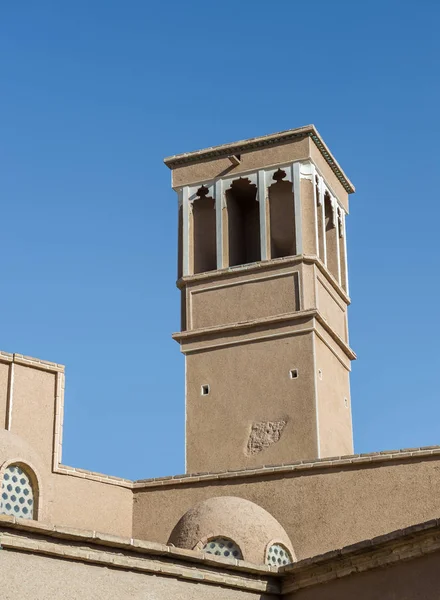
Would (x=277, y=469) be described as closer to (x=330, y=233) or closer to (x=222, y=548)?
(x=222, y=548)

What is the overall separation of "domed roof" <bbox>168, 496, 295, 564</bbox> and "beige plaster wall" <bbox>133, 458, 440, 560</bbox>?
4.14ft

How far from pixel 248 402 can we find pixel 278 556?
18.2 feet

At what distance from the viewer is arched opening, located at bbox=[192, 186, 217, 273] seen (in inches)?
894

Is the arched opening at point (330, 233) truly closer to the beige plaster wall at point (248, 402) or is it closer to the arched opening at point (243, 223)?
the arched opening at point (243, 223)

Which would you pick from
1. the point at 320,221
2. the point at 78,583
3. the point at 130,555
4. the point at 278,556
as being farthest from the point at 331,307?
the point at 78,583

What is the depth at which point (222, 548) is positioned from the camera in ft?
48.8

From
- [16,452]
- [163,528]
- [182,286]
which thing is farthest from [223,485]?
[182,286]

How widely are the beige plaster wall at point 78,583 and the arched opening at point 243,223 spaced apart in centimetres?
1214

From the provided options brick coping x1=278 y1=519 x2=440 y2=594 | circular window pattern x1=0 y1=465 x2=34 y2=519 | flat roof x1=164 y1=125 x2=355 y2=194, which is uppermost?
flat roof x1=164 y1=125 x2=355 y2=194

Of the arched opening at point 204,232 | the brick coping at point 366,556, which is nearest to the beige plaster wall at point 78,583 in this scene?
the brick coping at point 366,556

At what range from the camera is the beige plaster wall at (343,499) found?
16.5 m

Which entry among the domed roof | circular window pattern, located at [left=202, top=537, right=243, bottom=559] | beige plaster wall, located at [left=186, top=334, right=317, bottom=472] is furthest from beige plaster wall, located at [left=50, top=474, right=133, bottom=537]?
beige plaster wall, located at [left=186, top=334, right=317, bottom=472]

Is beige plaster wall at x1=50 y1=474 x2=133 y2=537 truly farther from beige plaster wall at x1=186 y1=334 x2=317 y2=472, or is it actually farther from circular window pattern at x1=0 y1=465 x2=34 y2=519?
beige plaster wall at x1=186 y1=334 x2=317 y2=472

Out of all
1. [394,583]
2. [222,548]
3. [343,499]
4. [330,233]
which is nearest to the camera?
[394,583]
